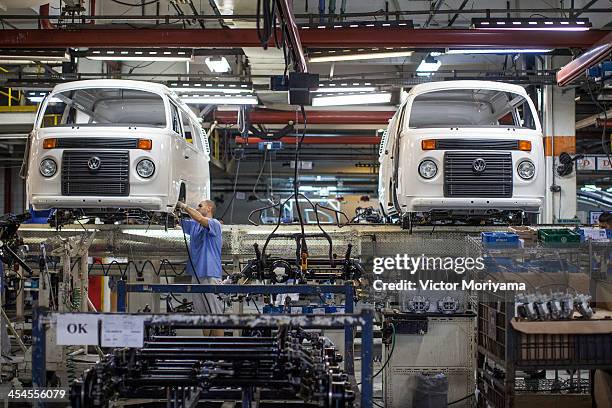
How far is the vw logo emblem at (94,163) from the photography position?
8023 mm

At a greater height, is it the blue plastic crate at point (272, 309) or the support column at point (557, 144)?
the support column at point (557, 144)

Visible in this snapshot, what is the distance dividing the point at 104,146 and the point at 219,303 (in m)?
2.32

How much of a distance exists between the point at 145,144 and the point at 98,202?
88 centimetres

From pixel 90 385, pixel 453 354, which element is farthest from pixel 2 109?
pixel 90 385

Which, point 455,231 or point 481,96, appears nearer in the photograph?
point 455,231

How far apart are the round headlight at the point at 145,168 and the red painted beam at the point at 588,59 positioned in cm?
596

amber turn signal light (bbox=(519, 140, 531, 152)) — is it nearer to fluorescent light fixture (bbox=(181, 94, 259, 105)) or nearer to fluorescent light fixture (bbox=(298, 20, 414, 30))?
fluorescent light fixture (bbox=(298, 20, 414, 30))

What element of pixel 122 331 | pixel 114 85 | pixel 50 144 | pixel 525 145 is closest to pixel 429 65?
pixel 525 145

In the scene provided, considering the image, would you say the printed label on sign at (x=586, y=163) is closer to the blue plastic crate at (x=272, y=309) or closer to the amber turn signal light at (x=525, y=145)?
the amber turn signal light at (x=525, y=145)

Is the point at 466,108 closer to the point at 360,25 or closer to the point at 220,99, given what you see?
the point at 360,25

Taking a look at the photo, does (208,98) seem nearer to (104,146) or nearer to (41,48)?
(41,48)

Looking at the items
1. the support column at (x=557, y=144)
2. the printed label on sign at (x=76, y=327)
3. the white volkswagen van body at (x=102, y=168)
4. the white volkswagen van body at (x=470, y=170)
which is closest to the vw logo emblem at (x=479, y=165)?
the white volkswagen van body at (x=470, y=170)

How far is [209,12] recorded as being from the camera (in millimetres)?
13414

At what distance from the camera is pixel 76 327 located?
3227mm
